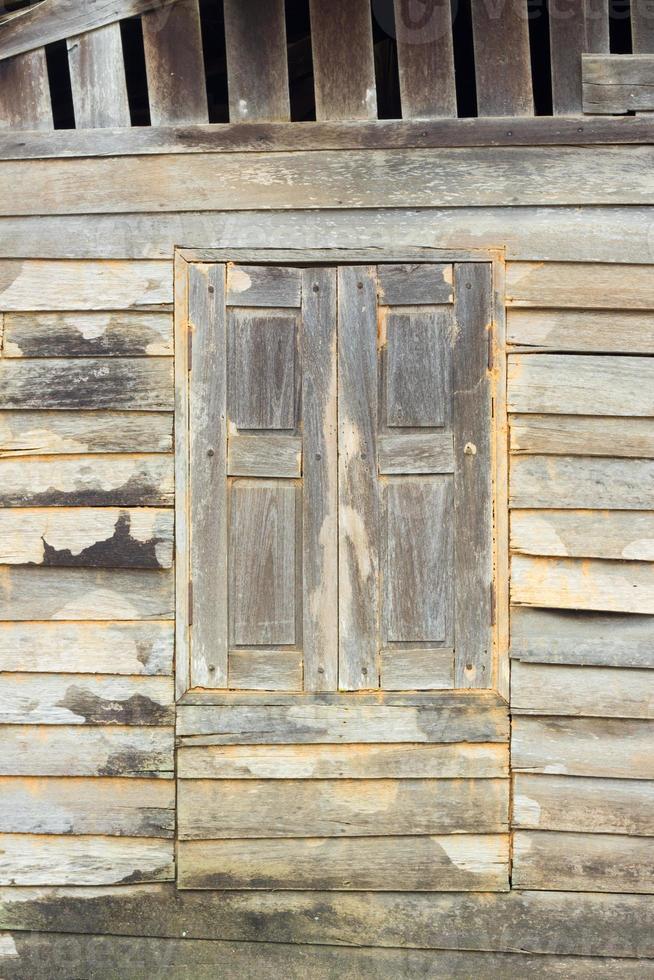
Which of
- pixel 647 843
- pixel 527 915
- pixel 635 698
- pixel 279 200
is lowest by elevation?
pixel 527 915

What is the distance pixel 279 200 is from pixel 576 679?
7.16 feet

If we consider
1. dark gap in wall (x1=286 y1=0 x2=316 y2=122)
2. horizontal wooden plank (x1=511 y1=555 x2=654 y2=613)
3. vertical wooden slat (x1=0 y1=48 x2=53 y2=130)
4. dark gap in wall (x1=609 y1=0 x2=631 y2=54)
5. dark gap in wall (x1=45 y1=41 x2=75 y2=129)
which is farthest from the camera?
dark gap in wall (x1=45 y1=41 x2=75 y2=129)

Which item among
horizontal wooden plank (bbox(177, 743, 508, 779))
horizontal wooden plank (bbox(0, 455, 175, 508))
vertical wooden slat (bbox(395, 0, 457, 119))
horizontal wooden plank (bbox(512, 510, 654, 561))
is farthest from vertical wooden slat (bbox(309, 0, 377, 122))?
horizontal wooden plank (bbox(177, 743, 508, 779))

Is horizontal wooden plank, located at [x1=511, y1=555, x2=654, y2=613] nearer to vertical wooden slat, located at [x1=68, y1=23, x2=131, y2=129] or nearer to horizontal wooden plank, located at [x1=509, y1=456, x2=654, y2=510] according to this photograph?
horizontal wooden plank, located at [x1=509, y1=456, x2=654, y2=510]

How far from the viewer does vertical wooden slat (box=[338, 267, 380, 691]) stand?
333 centimetres

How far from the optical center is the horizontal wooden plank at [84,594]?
11.0 feet

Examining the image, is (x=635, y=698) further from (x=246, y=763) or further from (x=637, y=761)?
(x=246, y=763)

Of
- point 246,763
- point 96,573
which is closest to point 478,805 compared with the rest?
point 246,763

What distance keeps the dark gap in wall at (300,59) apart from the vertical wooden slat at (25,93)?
3.63ft

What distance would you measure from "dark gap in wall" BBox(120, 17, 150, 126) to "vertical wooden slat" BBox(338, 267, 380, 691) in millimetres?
1466

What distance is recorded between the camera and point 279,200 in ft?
11.0

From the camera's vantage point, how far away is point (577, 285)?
333 cm

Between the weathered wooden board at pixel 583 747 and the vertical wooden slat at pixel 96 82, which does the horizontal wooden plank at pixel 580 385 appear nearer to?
the weathered wooden board at pixel 583 747

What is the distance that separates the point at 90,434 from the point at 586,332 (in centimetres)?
196
